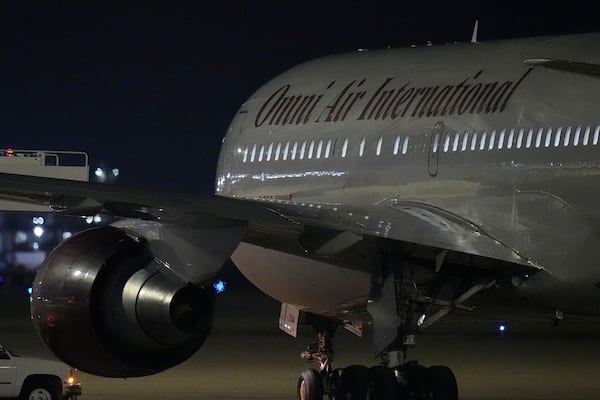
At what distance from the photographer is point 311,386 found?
79.9 ft

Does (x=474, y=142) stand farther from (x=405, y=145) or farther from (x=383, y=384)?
(x=383, y=384)

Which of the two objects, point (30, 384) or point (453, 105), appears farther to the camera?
point (30, 384)

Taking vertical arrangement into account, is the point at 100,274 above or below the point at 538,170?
below

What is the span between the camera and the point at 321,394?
24438 millimetres

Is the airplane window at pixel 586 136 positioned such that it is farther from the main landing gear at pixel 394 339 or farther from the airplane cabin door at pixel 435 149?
the airplane cabin door at pixel 435 149

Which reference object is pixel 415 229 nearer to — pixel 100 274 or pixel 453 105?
pixel 453 105

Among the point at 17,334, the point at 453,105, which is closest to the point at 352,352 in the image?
the point at 17,334

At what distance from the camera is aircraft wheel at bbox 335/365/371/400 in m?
20.2

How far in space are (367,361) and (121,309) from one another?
15.7m

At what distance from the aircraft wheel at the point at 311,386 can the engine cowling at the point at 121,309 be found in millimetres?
5706

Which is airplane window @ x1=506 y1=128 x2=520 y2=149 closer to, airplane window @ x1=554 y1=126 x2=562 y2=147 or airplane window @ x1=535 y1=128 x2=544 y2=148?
airplane window @ x1=535 y1=128 x2=544 y2=148

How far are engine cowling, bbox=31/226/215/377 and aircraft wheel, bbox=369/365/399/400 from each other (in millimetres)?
2324

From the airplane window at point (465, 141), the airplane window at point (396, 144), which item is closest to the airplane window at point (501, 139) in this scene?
the airplane window at point (465, 141)

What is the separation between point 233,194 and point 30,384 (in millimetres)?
4076
